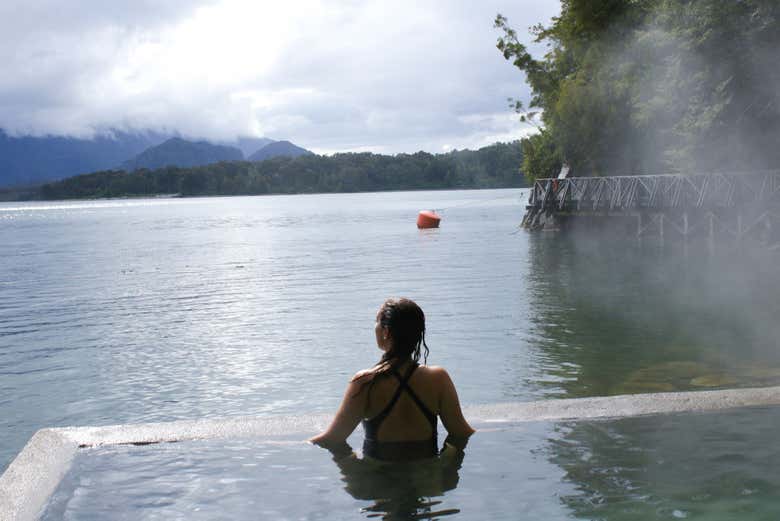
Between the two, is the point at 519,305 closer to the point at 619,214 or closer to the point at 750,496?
the point at 750,496

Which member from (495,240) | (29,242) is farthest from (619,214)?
(29,242)

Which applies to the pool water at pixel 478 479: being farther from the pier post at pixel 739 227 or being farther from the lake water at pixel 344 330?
the pier post at pixel 739 227

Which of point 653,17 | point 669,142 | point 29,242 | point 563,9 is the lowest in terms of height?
point 29,242

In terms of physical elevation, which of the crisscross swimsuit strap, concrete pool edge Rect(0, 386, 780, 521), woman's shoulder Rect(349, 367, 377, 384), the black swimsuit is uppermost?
woman's shoulder Rect(349, 367, 377, 384)

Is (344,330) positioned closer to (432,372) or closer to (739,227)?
(432,372)

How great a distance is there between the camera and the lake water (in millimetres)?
11789

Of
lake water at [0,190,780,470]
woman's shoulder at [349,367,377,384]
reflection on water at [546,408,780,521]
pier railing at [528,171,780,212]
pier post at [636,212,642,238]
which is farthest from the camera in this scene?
pier post at [636,212,642,238]

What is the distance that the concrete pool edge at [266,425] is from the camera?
6.34 meters

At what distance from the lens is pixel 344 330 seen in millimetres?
17422

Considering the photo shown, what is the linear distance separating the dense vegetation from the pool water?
25.9 m

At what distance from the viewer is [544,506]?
5562 mm

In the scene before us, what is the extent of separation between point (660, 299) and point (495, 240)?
28.2 m

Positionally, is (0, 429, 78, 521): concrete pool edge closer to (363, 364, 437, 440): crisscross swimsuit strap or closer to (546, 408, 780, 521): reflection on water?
(363, 364, 437, 440): crisscross swimsuit strap

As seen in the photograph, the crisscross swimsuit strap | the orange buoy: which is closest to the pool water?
Answer: the crisscross swimsuit strap
